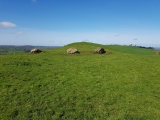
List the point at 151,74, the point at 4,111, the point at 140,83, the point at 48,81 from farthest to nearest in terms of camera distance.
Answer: the point at 151,74
the point at 140,83
the point at 48,81
the point at 4,111

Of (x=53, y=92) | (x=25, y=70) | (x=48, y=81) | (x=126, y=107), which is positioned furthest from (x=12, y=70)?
(x=126, y=107)

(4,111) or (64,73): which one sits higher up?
(64,73)

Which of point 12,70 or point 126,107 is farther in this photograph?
point 12,70

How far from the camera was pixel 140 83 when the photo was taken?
840 inches

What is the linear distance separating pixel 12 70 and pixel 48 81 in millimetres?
5483

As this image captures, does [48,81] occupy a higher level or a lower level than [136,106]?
higher

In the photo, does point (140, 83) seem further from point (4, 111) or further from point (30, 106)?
point (4, 111)

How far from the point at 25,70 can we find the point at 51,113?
1012 cm

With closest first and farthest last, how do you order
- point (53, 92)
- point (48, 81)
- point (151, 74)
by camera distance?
1. point (53, 92)
2. point (48, 81)
3. point (151, 74)

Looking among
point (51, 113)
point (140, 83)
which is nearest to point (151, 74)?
point (140, 83)

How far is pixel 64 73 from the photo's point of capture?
23078mm

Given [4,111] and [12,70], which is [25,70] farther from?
[4,111]

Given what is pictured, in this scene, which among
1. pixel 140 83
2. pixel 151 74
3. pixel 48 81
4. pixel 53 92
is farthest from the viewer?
pixel 151 74

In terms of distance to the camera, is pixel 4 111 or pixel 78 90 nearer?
pixel 4 111
